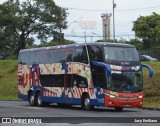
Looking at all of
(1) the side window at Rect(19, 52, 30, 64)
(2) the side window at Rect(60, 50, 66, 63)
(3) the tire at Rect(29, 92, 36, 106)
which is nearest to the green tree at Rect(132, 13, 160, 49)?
(1) the side window at Rect(19, 52, 30, 64)

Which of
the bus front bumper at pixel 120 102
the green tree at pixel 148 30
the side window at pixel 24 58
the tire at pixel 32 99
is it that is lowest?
the tire at pixel 32 99

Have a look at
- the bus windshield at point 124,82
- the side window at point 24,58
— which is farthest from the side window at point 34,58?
the bus windshield at point 124,82

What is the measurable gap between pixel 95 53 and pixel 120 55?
1445 mm

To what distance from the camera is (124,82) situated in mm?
28750

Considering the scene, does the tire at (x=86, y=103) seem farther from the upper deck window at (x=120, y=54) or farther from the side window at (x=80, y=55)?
the upper deck window at (x=120, y=54)

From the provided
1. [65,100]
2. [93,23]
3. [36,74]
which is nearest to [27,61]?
[36,74]

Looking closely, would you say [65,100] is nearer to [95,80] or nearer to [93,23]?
[95,80]

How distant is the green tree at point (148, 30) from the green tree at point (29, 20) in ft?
42.9

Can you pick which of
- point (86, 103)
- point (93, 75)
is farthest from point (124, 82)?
point (86, 103)

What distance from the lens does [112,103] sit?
28.4 m

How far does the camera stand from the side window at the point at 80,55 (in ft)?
97.7

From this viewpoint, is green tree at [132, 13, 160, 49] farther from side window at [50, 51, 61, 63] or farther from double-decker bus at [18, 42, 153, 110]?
double-decker bus at [18, 42, 153, 110]

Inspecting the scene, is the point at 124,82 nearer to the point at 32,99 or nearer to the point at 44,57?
the point at 44,57

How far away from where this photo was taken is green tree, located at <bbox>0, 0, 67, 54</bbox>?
85.9 meters
